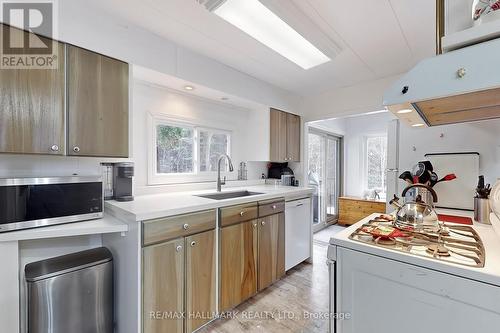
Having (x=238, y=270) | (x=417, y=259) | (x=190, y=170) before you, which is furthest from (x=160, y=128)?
(x=417, y=259)

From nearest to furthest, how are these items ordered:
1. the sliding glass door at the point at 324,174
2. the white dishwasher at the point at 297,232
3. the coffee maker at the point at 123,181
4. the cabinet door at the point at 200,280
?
the cabinet door at the point at 200,280
the coffee maker at the point at 123,181
the white dishwasher at the point at 297,232
the sliding glass door at the point at 324,174

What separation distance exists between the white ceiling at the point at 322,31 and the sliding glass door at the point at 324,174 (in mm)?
1757

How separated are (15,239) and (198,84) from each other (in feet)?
5.51

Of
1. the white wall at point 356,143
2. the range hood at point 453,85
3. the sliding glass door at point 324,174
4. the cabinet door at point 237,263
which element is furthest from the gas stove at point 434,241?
the white wall at point 356,143

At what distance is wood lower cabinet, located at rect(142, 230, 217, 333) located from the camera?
1.38 m

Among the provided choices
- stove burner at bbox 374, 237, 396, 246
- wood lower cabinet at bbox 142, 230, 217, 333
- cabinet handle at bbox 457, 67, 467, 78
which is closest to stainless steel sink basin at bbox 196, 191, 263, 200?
wood lower cabinet at bbox 142, 230, 217, 333

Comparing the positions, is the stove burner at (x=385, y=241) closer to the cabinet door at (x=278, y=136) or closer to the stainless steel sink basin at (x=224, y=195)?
the stainless steel sink basin at (x=224, y=195)

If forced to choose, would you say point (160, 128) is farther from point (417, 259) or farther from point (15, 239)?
point (417, 259)

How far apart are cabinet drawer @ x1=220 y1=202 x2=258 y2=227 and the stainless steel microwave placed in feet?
2.91

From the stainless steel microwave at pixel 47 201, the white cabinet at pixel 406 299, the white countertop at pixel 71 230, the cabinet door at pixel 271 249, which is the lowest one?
the cabinet door at pixel 271 249

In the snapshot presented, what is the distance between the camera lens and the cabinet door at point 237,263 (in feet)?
5.94

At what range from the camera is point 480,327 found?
0.75 m

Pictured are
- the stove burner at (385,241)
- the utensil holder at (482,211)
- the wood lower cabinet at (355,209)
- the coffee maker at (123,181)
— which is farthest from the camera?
the wood lower cabinet at (355,209)

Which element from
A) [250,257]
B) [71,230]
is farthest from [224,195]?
[71,230]
